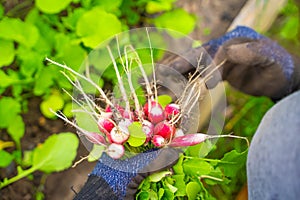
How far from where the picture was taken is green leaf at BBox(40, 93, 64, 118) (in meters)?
1.17

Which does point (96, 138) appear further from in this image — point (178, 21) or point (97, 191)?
point (178, 21)

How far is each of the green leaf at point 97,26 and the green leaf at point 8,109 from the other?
8.8 inches

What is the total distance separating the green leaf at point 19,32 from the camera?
1.09 metres

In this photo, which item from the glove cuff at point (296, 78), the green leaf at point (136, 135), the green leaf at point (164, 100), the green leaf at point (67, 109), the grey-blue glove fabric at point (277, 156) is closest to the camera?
the grey-blue glove fabric at point (277, 156)

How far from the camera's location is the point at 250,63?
97cm

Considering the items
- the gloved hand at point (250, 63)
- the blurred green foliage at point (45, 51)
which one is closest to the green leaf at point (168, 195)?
the gloved hand at point (250, 63)

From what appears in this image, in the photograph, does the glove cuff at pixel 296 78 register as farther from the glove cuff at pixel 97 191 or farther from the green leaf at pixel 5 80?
the green leaf at pixel 5 80

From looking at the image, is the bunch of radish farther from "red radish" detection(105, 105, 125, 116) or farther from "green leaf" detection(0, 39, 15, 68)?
"green leaf" detection(0, 39, 15, 68)

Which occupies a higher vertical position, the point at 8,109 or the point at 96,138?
the point at 96,138

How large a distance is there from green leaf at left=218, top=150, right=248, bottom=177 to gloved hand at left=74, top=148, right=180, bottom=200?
0.08m

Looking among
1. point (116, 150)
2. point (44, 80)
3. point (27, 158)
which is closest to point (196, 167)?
point (116, 150)

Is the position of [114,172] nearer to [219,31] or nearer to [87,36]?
[87,36]

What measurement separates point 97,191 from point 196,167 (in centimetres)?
16

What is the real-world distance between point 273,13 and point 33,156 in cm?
73
